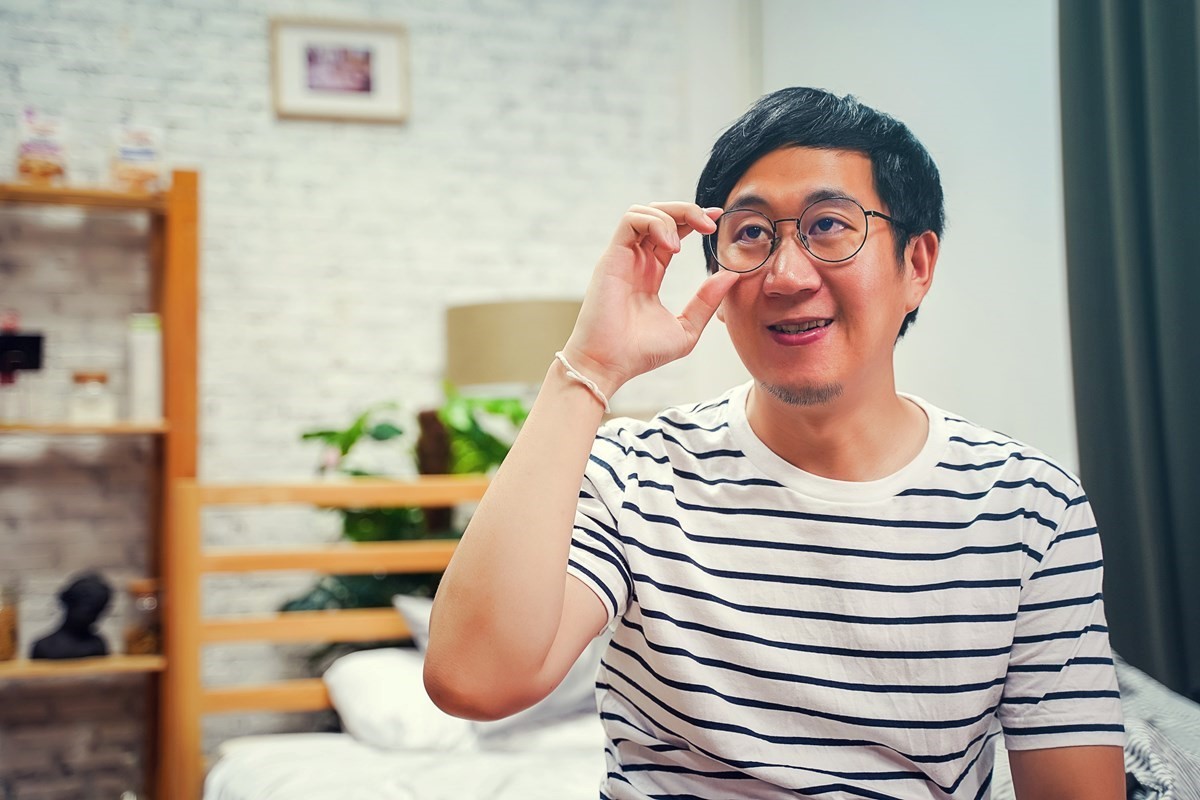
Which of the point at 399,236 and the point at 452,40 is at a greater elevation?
the point at 452,40

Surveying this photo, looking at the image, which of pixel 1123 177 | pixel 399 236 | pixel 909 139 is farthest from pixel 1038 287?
pixel 399 236

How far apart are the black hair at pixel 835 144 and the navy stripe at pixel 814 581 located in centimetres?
33

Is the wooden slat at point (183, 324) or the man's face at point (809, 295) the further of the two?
the wooden slat at point (183, 324)

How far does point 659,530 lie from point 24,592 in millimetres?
2497

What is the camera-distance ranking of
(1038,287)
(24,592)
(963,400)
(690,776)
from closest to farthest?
(690,776) → (1038,287) → (963,400) → (24,592)

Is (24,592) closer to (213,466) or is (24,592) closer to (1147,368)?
(213,466)

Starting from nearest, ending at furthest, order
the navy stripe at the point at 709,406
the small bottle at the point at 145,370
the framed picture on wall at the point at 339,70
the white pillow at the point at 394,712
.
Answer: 1. the navy stripe at the point at 709,406
2. the white pillow at the point at 394,712
3. the small bottle at the point at 145,370
4. the framed picture on wall at the point at 339,70

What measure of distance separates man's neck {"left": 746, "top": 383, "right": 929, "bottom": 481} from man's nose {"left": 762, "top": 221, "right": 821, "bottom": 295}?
0.41 feet

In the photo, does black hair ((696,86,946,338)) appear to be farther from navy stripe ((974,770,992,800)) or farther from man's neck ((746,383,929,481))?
navy stripe ((974,770,992,800))

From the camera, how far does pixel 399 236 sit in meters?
3.25

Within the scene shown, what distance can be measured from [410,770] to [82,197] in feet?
5.80

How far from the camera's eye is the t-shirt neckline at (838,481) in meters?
1.10

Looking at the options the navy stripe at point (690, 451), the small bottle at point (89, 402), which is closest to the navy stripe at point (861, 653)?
the navy stripe at point (690, 451)

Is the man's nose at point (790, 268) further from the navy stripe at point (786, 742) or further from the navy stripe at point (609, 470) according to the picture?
the navy stripe at point (786, 742)
